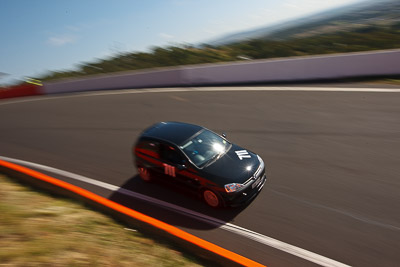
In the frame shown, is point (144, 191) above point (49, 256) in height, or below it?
below

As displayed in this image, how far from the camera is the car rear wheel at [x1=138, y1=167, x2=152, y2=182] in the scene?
7.41 meters

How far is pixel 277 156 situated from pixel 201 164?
2.72 meters

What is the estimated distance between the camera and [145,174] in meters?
7.50

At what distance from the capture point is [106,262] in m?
4.29

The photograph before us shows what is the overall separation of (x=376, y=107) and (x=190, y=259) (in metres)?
9.27

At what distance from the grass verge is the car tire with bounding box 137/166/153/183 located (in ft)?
6.15

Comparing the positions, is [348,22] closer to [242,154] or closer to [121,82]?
[121,82]

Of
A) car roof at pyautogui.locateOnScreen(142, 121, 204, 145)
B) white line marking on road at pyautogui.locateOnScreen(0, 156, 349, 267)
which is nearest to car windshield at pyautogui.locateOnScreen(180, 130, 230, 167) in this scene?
car roof at pyautogui.locateOnScreen(142, 121, 204, 145)

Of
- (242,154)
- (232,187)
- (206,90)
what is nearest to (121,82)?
(206,90)

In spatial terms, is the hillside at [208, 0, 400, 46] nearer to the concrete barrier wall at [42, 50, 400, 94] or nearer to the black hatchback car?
the concrete barrier wall at [42, 50, 400, 94]

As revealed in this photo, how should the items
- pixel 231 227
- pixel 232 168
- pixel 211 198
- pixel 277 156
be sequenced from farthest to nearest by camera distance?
pixel 277 156 < pixel 232 168 < pixel 211 198 < pixel 231 227

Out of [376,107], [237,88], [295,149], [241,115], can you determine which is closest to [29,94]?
[237,88]

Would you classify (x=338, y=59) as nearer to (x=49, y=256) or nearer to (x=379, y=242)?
(x=379, y=242)

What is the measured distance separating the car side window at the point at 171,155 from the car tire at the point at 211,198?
2.76 feet
